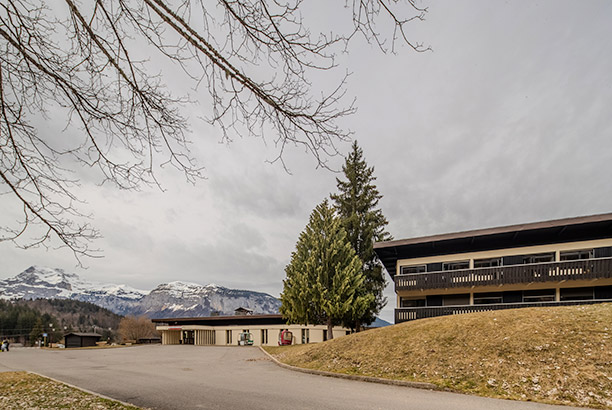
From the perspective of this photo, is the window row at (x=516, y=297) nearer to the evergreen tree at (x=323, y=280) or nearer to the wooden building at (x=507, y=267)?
the wooden building at (x=507, y=267)

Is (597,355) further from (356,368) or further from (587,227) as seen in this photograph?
(587,227)

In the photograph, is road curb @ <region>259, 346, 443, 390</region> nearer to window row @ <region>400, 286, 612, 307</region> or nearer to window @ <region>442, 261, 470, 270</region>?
window row @ <region>400, 286, 612, 307</region>

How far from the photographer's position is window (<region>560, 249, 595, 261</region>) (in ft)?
76.9

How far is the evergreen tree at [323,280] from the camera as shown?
27.9 meters

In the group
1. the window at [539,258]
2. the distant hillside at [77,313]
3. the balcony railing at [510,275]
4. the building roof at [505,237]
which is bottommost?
the distant hillside at [77,313]

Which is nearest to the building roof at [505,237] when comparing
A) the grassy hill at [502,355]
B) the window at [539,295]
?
the window at [539,295]

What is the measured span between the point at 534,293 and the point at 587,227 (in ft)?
17.4

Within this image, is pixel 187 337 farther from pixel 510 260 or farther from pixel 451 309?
pixel 510 260

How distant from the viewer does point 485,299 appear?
26734 mm

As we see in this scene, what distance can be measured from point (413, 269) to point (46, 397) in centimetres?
2523

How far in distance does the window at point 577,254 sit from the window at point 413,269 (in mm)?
8957

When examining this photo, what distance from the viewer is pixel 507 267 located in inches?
963

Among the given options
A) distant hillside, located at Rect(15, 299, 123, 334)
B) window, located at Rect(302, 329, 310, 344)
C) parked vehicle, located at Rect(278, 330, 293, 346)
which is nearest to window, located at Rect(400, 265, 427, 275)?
parked vehicle, located at Rect(278, 330, 293, 346)

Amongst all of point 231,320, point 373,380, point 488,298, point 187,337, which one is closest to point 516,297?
point 488,298
